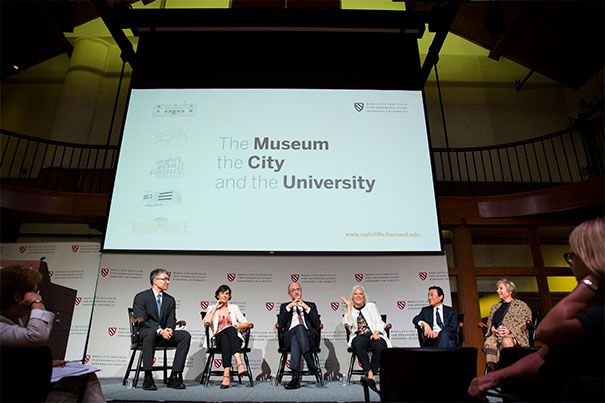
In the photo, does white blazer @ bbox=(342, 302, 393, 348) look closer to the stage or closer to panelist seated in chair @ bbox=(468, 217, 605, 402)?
the stage

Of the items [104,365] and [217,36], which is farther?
[104,365]

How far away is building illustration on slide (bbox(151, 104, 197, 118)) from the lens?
14.2 feet

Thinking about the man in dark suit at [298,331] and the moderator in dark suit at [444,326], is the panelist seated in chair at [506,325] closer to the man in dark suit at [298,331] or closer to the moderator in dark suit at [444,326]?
the moderator in dark suit at [444,326]

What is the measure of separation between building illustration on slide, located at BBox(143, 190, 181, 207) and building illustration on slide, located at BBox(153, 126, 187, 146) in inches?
21.8

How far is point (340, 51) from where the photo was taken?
16.5ft

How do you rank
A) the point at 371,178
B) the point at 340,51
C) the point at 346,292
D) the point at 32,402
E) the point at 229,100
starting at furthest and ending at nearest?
the point at 346,292, the point at 340,51, the point at 229,100, the point at 371,178, the point at 32,402

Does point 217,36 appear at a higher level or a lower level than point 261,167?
higher

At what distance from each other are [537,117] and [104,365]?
1003 centimetres

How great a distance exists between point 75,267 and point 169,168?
403cm

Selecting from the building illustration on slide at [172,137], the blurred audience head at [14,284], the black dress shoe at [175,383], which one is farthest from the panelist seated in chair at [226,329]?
the blurred audience head at [14,284]

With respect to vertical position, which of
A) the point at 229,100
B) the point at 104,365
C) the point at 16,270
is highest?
the point at 229,100

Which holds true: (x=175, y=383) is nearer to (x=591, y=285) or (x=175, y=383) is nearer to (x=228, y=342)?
(x=228, y=342)

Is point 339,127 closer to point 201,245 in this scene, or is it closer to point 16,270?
point 201,245

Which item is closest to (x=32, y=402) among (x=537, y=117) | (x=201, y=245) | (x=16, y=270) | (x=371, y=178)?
(x=16, y=270)
